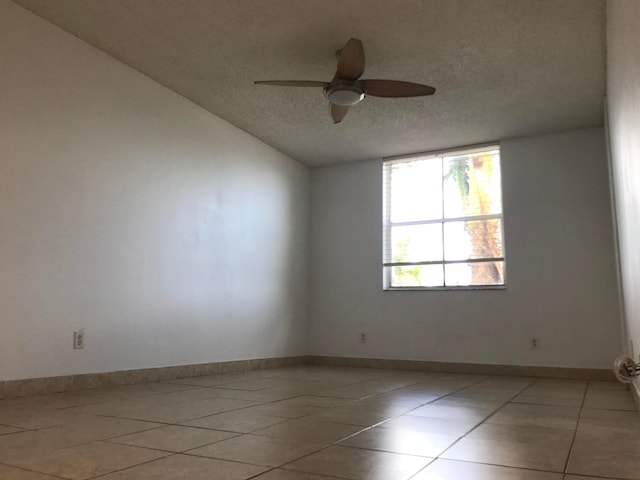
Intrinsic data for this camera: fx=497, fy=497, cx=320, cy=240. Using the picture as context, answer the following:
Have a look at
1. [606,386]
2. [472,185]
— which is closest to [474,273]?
[472,185]

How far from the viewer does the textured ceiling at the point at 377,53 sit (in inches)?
122

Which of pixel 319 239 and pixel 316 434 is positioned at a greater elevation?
pixel 319 239

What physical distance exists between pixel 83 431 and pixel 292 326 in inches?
151

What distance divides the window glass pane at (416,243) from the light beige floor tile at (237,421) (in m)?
3.53

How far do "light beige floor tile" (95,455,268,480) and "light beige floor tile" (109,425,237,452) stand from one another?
0.16m

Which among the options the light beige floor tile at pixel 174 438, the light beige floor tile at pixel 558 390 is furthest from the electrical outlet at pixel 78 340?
the light beige floor tile at pixel 558 390

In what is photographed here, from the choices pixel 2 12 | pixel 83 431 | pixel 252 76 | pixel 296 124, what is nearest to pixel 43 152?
pixel 2 12

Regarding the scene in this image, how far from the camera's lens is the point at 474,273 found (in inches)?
208

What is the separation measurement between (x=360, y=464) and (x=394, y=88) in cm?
252

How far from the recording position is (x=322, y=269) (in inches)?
239

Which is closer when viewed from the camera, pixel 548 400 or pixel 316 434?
pixel 316 434

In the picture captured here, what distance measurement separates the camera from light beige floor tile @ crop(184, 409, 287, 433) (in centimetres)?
208

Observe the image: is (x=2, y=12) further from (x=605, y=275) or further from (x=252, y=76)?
Answer: (x=605, y=275)

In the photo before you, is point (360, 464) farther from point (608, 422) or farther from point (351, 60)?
point (351, 60)
